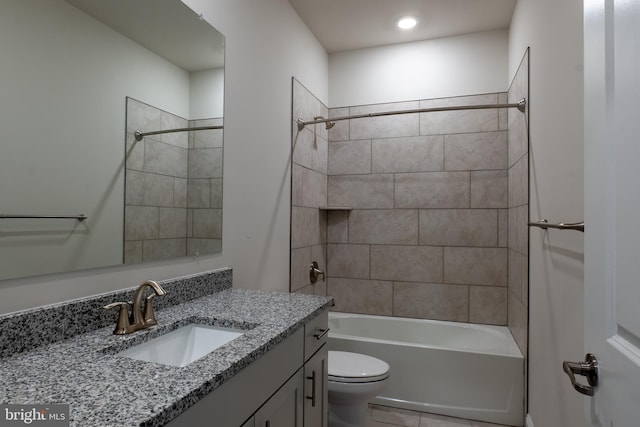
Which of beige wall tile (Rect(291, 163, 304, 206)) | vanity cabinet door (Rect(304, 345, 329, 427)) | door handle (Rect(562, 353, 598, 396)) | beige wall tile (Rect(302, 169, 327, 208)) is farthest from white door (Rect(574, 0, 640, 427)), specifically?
beige wall tile (Rect(302, 169, 327, 208))

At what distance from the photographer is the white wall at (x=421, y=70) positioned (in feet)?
9.43

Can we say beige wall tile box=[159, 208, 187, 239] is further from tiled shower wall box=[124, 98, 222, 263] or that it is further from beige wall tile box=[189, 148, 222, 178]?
beige wall tile box=[189, 148, 222, 178]

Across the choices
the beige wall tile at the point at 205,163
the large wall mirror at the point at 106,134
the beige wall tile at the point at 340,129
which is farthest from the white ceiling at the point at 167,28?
the beige wall tile at the point at 340,129

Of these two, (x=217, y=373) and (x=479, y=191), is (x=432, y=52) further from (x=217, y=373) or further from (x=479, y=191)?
(x=217, y=373)

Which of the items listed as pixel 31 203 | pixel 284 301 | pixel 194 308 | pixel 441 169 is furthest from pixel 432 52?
pixel 31 203

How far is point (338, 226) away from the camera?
325 cm

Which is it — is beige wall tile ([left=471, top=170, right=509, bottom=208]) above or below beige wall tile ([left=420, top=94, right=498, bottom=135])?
below

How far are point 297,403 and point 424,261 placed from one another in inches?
78.8

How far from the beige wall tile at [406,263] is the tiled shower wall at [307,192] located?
489mm

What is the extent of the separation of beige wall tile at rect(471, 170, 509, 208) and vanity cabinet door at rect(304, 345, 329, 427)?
1965 millimetres

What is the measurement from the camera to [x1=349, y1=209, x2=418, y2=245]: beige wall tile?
3.05m

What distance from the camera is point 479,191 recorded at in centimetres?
288

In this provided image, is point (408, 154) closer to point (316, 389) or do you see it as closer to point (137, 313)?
point (316, 389)

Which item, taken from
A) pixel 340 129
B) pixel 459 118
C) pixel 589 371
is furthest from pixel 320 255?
pixel 589 371
